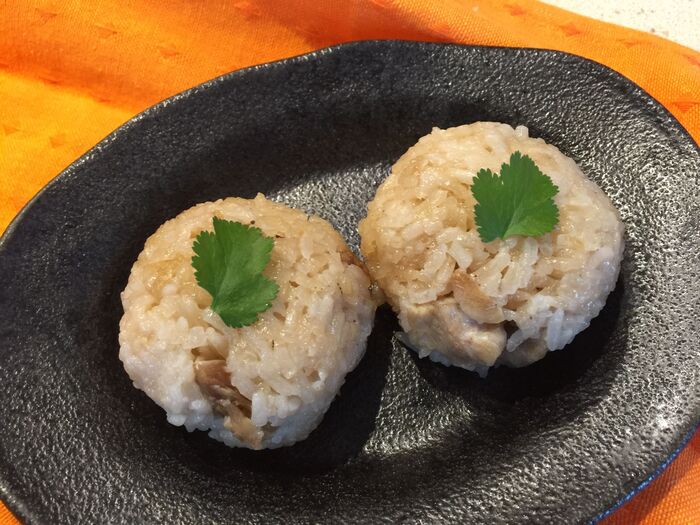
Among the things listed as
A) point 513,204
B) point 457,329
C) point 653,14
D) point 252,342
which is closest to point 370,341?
point 457,329

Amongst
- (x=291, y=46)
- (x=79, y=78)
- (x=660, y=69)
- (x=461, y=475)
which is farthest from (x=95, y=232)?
(x=660, y=69)

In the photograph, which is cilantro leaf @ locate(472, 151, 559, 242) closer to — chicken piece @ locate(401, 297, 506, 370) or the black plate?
chicken piece @ locate(401, 297, 506, 370)

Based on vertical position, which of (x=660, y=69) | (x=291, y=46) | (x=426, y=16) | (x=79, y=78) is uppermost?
(x=660, y=69)

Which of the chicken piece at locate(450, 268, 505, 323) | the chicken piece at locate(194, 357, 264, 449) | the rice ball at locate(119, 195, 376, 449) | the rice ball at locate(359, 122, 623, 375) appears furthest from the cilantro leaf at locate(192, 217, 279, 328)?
the chicken piece at locate(450, 268, 505, 323)

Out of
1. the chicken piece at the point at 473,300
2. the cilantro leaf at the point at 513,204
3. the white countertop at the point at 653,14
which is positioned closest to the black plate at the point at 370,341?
the chicken piece at the point at 473,300

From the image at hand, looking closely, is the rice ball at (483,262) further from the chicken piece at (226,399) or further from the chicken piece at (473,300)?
the chicken piece at (226,399)

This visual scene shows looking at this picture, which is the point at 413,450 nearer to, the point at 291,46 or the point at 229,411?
the point at 229,411
